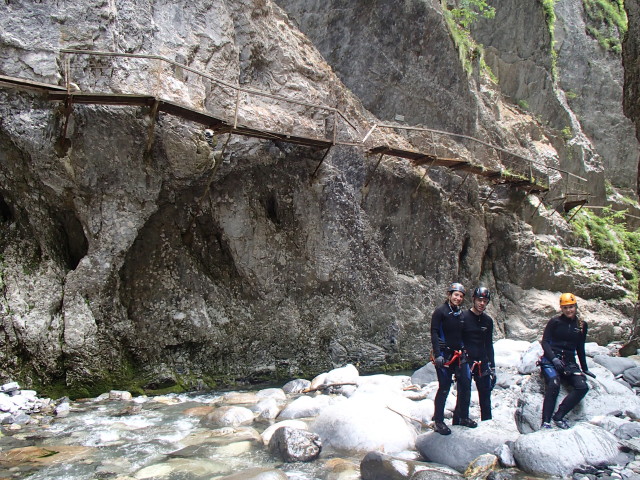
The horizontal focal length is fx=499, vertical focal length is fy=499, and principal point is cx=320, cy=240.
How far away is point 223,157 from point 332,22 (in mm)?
7480

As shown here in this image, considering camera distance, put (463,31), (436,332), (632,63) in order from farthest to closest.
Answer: (463,31), (632,63), (436,332)

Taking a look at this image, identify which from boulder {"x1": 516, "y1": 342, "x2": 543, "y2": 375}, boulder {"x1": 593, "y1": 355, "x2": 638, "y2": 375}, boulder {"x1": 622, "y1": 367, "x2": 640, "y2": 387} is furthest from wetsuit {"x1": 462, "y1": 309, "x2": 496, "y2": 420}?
boulder {"x1": 593, "y1": 355, "x2": 638, "y2": 375}

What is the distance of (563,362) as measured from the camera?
5.69 m

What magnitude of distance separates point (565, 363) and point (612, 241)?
14766mm

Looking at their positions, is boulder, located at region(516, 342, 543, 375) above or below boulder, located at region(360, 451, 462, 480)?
below

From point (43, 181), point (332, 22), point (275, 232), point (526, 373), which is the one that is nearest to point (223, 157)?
point (275, 232)

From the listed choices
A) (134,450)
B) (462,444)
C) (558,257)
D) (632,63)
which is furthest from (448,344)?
(558,257)

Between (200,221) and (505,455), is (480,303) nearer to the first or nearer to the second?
(505,455)

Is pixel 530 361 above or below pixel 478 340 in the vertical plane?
below

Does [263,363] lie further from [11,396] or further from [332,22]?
[332,22]

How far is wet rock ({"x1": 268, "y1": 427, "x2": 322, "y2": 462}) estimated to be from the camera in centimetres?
521

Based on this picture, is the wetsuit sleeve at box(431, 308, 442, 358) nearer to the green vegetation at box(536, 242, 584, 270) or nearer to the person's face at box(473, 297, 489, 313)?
the person's face at box(473, 297, 489, 313)

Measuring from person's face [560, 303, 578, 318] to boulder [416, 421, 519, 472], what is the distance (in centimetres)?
147

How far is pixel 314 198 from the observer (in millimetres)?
10742
